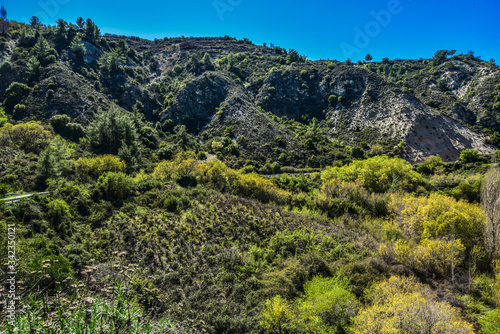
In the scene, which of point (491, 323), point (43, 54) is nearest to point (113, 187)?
point (491, 323)

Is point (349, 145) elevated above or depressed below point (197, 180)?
above

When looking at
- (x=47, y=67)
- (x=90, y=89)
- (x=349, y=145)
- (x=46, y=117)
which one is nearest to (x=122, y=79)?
(x=90, y=89)

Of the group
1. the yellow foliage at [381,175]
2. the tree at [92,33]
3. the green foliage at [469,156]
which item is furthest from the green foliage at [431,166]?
the tree at [92,33]

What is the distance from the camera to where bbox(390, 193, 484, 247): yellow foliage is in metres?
18.6

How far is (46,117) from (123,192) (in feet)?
128

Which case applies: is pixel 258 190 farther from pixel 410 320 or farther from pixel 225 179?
pixel 410 320

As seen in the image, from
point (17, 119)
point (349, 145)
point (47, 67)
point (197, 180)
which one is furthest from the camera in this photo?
point (349, 145)

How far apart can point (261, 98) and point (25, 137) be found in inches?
2447

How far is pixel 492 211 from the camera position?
59.8 ft

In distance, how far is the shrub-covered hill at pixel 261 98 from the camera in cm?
5366

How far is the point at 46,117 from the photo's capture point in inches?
1832

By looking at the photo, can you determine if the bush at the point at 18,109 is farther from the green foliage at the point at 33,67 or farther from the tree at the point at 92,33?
the tree at the point at 92,33

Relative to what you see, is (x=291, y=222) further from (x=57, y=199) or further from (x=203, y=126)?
(x=203, y=126)

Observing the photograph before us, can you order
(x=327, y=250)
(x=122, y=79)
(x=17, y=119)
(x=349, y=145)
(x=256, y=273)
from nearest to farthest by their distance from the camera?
(x=256, y=273) < (x=327, y=250) < (x=17, y=119) < (x=349, y=145) < (x=122, y=79)
